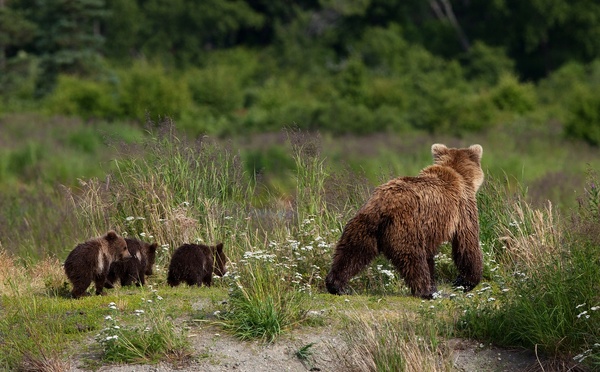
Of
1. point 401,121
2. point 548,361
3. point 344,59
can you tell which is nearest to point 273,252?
point 548,361

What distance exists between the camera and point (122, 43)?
192 feet

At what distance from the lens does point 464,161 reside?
11852 millimetres

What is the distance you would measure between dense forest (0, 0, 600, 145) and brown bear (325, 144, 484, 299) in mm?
24094

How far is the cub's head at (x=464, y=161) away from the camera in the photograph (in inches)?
462

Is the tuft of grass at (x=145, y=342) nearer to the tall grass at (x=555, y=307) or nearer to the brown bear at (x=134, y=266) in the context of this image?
the brown bear at (x=134, y=266)

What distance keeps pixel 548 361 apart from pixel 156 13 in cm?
5148

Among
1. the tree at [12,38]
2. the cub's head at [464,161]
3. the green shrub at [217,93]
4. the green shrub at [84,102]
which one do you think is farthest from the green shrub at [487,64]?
the cub's head at [464,161]

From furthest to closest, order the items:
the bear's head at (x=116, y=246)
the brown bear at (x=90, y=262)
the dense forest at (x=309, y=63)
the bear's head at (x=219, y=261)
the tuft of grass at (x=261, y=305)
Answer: the dense forest at (x=309, y=63) → the bear's head at (x=219, y=261) → the bear's head at (x=116, y=246) → the brown bear at (x=90, y=262) → the tuft of grass at (x=261, y=305)

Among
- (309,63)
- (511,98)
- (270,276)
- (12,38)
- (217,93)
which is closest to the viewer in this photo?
(270,276)

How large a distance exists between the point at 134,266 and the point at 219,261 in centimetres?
111

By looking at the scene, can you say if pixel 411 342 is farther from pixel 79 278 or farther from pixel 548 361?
pixel 79 278

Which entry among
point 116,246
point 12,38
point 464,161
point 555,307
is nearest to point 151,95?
point 12,38

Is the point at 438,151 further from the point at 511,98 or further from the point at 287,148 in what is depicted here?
the point at 511,98

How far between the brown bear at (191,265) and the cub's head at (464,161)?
265 centimetres
